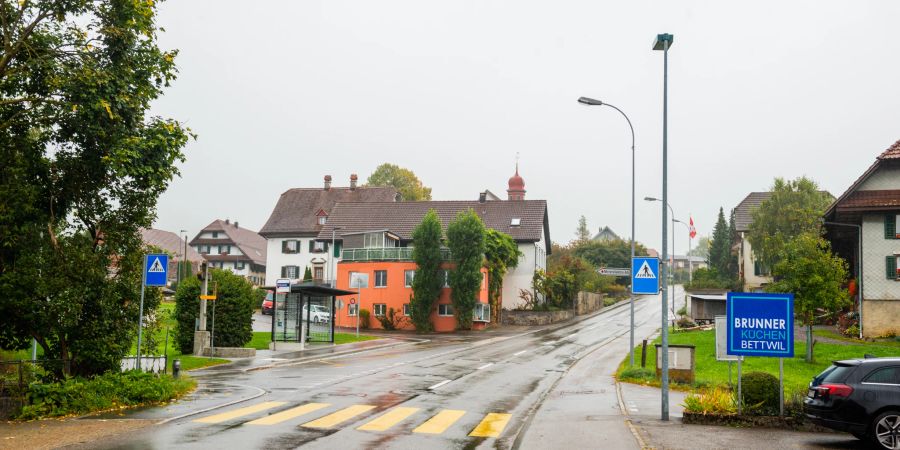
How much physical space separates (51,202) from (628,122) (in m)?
18.0

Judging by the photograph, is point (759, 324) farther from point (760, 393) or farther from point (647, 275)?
point (647, 275)

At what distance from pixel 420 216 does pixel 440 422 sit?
53046 mm

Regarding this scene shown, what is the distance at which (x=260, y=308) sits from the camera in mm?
68188

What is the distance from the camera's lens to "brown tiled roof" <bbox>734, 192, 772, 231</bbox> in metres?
73.4

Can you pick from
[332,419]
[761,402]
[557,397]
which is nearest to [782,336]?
[761,402]

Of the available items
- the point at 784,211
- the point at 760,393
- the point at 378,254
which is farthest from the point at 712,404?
the point at 784,211

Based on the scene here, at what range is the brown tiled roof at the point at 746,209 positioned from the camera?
73.4 m

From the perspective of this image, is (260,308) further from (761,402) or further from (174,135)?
(761,402)

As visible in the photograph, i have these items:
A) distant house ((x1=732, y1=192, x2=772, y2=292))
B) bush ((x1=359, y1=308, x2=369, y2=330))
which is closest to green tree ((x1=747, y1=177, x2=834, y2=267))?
distant house ((x1=732, y1=192, x2=772, y2=292))

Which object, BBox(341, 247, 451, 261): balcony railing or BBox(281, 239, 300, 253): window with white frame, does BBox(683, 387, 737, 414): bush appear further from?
BBox(281, 239, 300, 253): window with white frame

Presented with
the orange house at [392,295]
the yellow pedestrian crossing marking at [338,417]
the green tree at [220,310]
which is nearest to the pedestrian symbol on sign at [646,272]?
the yellow pedestrian crossing marking at [338,417]

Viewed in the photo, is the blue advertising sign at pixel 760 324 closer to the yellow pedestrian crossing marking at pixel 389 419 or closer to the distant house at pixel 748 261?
the yellow pedestrian crossing marking at pixel 389 419

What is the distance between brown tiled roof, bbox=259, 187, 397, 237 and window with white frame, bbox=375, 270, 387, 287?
21.2 m

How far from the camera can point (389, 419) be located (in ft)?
50.5
